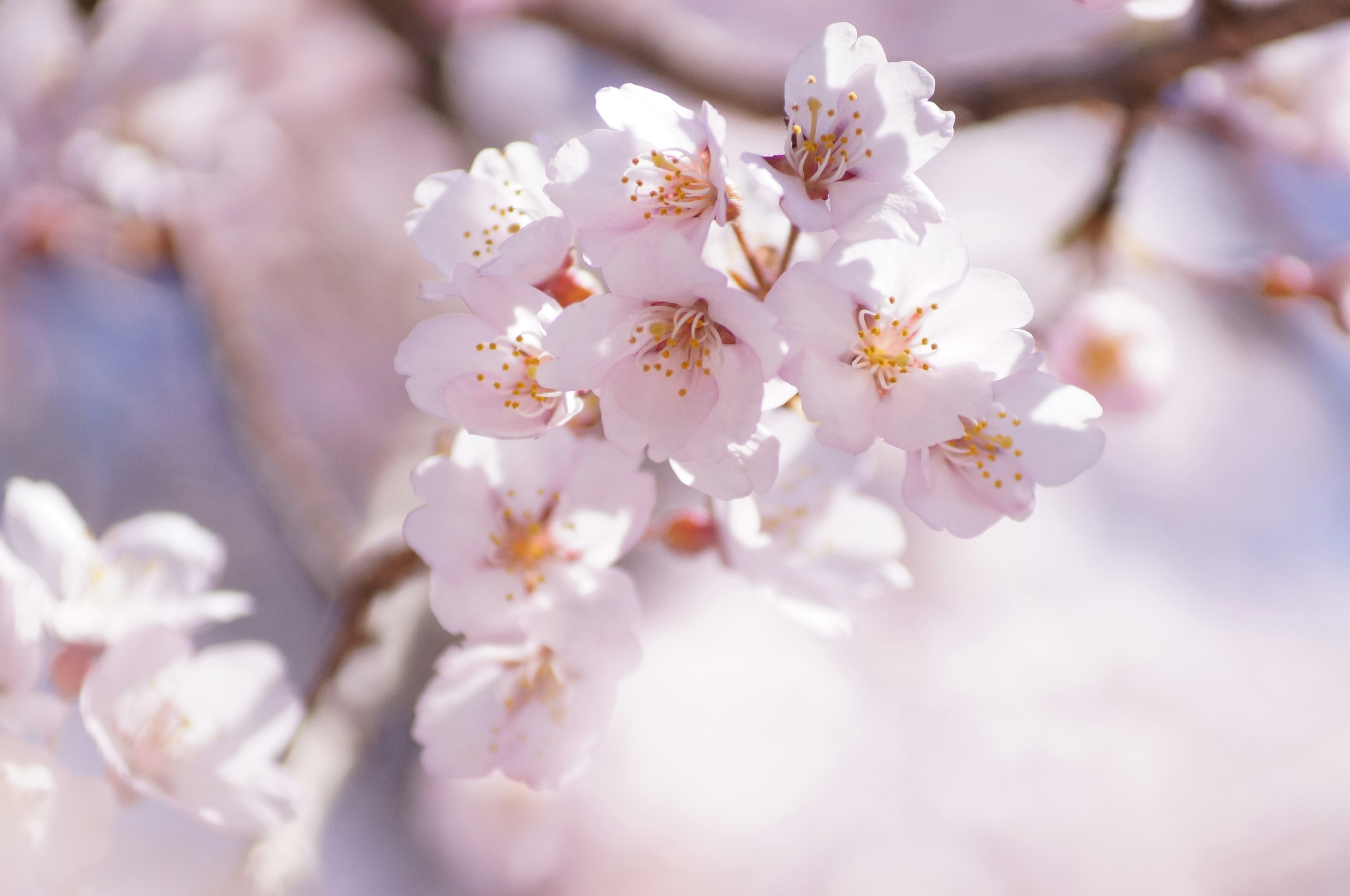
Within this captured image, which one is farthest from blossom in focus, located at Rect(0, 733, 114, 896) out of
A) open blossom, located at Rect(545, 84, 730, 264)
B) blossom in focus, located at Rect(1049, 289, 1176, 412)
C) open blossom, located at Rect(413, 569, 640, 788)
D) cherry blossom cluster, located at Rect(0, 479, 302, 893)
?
blossom in focus, located at Rect(1049, 289, 1176, 412)

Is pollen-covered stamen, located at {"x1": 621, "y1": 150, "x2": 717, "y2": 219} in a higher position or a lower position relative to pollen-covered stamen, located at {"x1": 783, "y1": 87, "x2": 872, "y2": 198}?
lower

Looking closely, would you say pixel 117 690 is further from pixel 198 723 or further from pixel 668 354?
pixel 668 354

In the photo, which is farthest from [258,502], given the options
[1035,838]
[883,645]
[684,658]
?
[1035,838]

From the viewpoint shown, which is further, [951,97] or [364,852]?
[364,852]

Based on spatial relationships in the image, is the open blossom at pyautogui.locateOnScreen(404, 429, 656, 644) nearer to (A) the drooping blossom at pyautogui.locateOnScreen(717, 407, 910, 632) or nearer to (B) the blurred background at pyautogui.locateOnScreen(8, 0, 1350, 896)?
(A) the drooping blossom at pyautogui.locateOnScreen(717, 407, 910, 632)

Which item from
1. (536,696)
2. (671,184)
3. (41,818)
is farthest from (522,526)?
(41,818)

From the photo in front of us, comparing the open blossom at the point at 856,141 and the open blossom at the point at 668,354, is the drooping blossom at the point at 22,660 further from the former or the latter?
the open blossom at the point at 856,141

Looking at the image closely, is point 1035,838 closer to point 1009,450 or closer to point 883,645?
point 883,645
